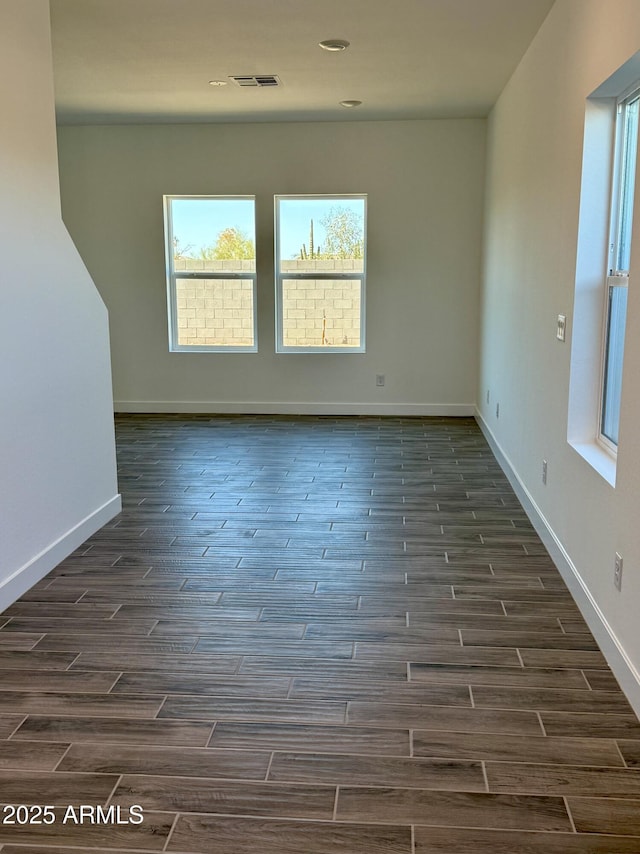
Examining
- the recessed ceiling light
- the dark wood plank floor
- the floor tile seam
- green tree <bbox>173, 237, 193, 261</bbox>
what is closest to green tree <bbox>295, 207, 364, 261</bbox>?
green tree <bbox>173, 237, 193, 261</bbox>

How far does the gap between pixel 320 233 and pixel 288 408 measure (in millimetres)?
1744

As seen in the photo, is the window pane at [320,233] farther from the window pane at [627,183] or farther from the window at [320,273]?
the window pane at [627,183]

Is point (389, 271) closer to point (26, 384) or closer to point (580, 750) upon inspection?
point (26, 384)

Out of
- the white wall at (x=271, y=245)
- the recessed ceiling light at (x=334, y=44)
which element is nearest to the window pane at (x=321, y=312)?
the white wall at (x=271, y=245)

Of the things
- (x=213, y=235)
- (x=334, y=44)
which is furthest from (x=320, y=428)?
(x=334, y=44)

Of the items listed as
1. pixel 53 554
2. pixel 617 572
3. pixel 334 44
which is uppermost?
pixel 334 44

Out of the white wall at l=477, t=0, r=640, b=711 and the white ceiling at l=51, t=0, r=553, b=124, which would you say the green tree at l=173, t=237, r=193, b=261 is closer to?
the white ceiling at l=51, t=0, r=553, b=124

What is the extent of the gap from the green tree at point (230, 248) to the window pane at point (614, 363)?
4780 mm

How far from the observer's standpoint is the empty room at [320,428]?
2.13m

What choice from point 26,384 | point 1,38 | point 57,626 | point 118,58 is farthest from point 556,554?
point 118,58

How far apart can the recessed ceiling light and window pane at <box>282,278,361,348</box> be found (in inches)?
114

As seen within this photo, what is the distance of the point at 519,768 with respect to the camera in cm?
212

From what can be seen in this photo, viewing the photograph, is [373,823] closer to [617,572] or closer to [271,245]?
[617,572]

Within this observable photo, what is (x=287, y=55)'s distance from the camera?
16.1 feet
